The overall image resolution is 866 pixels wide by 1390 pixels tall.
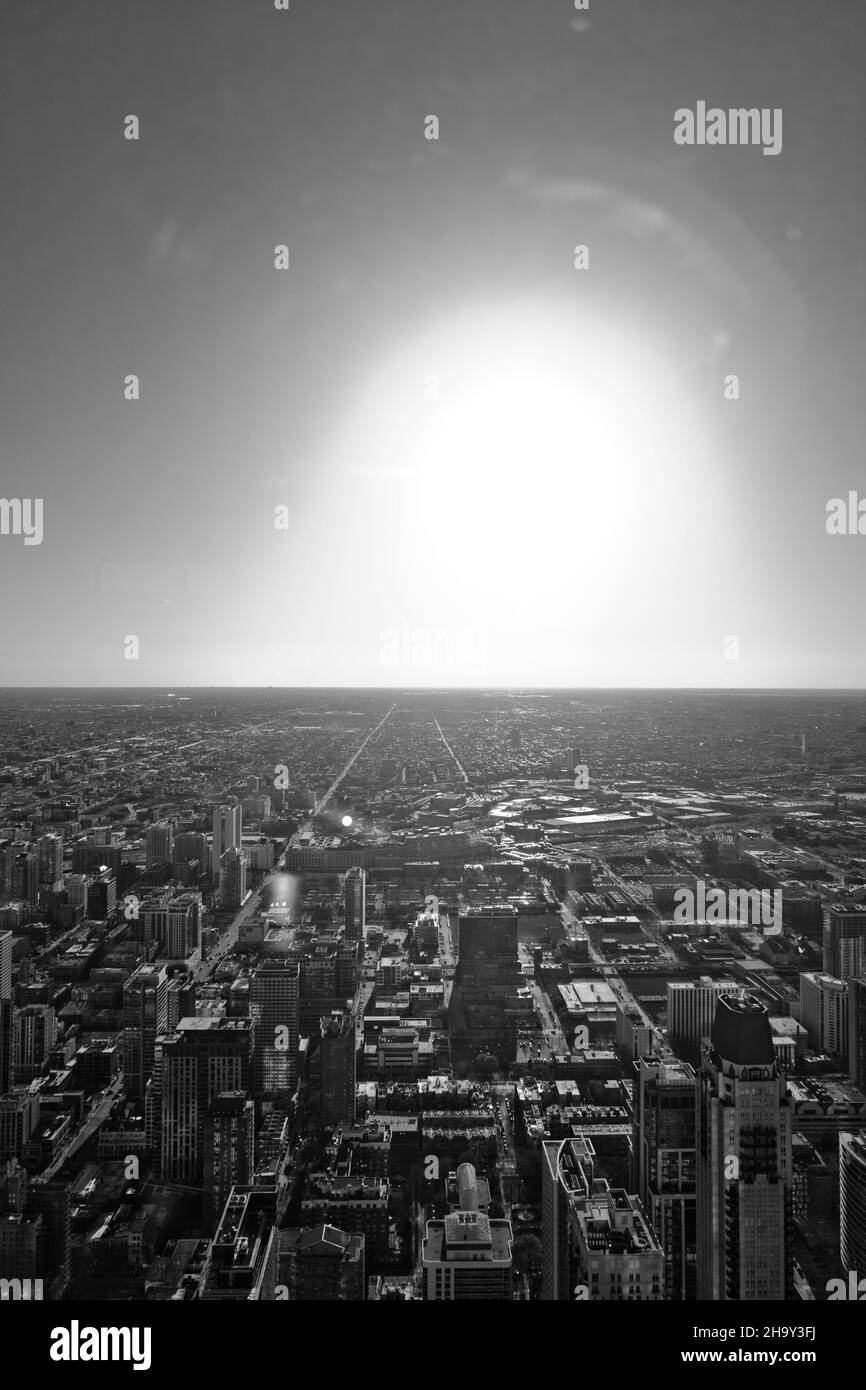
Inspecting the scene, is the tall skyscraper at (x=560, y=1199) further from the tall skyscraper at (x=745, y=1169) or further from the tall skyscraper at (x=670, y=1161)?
the tall skyscraper at (x=745, y=1169)

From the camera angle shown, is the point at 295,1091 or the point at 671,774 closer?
the point at 295,1091

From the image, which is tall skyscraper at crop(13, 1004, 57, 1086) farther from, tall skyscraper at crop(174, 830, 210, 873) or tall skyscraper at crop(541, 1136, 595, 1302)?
tall skyscraper at crop(541, 1136, 595, 1302)

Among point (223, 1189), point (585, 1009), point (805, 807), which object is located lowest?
point (223, 1189)

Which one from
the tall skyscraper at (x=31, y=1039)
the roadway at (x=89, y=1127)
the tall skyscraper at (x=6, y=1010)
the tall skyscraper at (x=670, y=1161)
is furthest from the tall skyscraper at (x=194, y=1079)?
the tall skyscraper at (x=670, y=1161)
